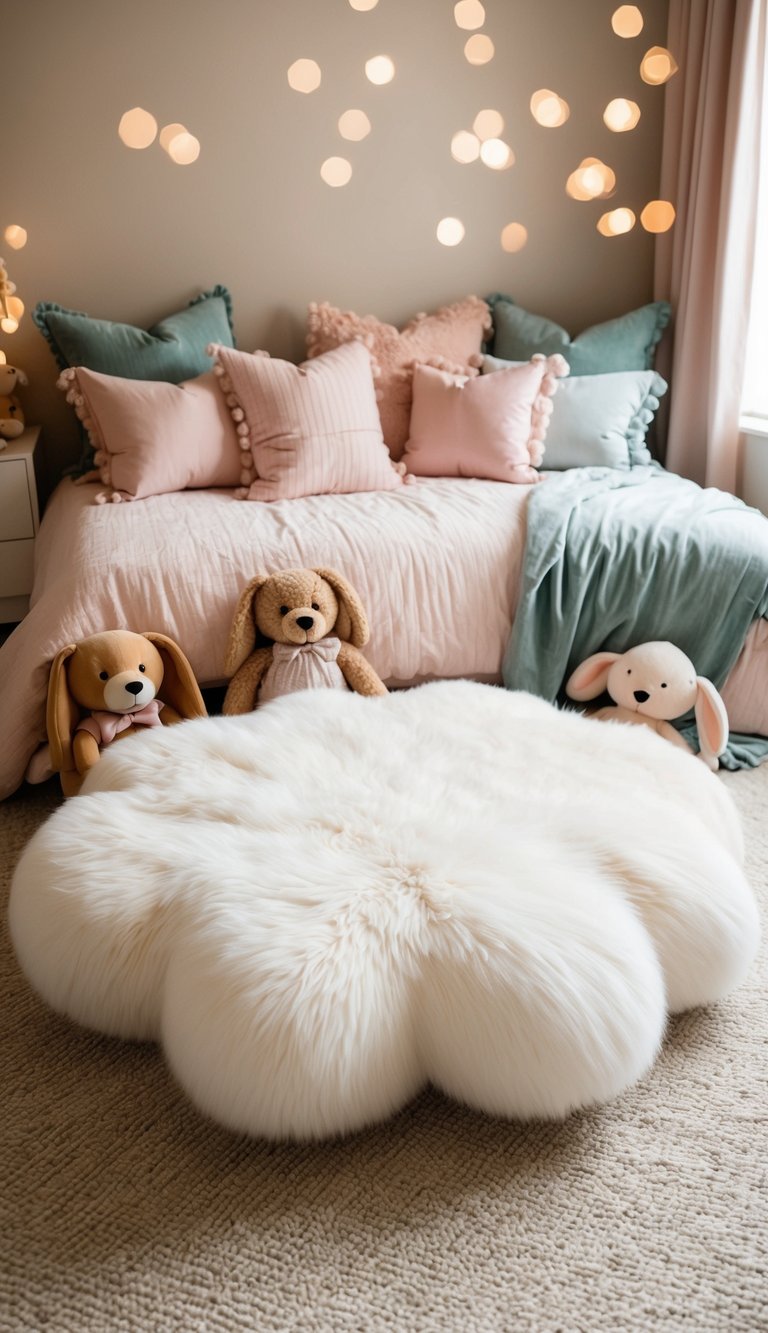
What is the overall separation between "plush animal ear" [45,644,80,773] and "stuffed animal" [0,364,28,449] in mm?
1160

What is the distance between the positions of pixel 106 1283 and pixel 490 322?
10.00ft

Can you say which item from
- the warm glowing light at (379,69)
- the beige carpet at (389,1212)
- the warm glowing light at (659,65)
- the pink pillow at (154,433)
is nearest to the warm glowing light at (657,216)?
the warm glowing light at (659,65)

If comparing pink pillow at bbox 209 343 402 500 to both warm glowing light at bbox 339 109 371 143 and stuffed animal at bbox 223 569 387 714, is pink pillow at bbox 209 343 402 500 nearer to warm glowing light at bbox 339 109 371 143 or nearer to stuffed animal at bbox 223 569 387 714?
stuffed animal at bbox 223 569 387 714

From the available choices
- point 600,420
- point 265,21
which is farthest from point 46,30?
point 600,420

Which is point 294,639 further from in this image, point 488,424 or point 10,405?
point 10,405

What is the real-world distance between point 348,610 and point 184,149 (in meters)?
1.76

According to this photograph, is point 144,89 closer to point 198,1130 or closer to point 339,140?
point 339,140

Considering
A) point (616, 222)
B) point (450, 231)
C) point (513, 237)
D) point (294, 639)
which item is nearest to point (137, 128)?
point (450, 231)

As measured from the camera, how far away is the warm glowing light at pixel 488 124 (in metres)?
3.45

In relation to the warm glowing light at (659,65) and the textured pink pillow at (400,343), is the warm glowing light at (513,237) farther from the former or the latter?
the warm glowing light at (659,65)

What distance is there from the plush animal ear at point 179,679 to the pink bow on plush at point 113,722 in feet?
0.22

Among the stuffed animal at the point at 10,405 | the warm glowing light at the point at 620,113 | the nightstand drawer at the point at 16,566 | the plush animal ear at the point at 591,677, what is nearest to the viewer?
the plush animal ear at the point at 591,677

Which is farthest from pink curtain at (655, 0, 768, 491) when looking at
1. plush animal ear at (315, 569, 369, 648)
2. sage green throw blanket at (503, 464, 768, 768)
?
plush animal ear at (315, 569, 369, 648)

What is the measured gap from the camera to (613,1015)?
1302mm
